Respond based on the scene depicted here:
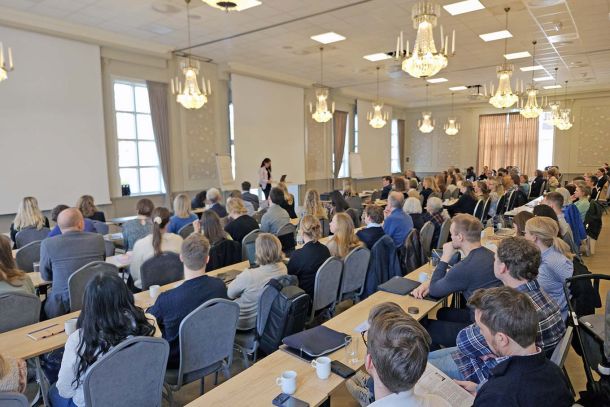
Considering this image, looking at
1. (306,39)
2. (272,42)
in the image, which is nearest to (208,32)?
(272,42)

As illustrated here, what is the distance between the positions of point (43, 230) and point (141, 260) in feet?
6.77

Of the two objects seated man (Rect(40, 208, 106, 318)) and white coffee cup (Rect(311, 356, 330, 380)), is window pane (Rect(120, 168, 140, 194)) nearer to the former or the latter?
seated man (Rect(40, 208, 106, 318))

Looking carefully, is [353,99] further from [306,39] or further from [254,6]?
[254,6]

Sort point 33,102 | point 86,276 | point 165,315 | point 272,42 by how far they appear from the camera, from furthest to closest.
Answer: point 272,42 → point 33,102 → point 86,276 → point 165,315

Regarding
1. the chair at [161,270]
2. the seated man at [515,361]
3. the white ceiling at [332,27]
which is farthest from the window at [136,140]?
the seated man at [515,361]

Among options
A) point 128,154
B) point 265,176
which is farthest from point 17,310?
point 265,176

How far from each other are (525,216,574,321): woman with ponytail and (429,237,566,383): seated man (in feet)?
2.82

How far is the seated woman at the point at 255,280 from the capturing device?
304 centimetres

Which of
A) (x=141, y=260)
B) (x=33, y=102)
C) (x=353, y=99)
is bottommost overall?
(x=141, y=260)

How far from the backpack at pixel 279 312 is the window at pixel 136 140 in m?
7.17

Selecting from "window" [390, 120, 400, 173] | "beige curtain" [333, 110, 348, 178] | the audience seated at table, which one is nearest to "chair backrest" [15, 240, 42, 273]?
the audience seated at table

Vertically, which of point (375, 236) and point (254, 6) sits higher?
point (254, 6)

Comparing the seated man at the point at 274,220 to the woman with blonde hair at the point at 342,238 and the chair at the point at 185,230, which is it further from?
the woman with blonde hair at the point at 342,238

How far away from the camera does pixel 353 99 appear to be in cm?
1516
